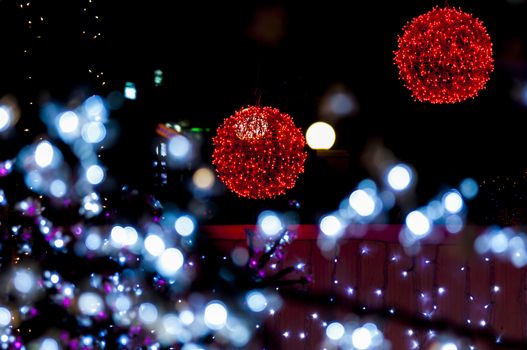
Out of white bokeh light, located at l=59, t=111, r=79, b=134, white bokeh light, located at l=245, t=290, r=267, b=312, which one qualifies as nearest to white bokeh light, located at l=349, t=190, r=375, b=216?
white bokeh light, located at l=245, t=290, r=267, b=312

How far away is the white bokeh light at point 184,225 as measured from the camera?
289 centimetres

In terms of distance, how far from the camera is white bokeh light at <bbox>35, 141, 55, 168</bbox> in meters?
2.54

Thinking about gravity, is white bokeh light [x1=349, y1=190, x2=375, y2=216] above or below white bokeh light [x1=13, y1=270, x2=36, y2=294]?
above

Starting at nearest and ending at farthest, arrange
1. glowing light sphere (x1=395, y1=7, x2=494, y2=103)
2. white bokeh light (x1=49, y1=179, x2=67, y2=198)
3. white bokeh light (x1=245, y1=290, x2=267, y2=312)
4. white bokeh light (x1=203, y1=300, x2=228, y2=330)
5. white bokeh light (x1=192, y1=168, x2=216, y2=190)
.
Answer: white bokeh light (x1=49, y1=179, x2=67, y2=198) → white bokeh light (x1=203, y1=300, x2=228, y2=330) → white bokeh light (x1=245, y1=290, x2=267, y2=312) → glowing light sphere (x1=395, y1=7, x2=494, y2=103) → white bokeh light (x1=192, y1=168, x2=216, y2=190)

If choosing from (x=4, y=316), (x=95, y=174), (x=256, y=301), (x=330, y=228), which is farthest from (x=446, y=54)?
(x=4, y=316)

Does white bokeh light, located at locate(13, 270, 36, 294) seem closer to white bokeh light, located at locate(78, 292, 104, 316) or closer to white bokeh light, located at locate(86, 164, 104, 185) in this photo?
white bokeh light, located at locate(78, 292, 104, 316)

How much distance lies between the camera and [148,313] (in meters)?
2.56

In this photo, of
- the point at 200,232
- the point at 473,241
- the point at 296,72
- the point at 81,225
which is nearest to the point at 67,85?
the point at 81,225

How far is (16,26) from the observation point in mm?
2713

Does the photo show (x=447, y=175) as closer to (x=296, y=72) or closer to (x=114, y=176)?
(x=296, y=72)

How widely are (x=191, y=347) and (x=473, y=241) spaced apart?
1.42 m

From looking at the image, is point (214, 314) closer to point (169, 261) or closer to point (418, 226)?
point (169, 261)

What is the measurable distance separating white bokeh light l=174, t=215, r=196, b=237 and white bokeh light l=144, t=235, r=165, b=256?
0.90ft

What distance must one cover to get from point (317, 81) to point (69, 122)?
5.63m
